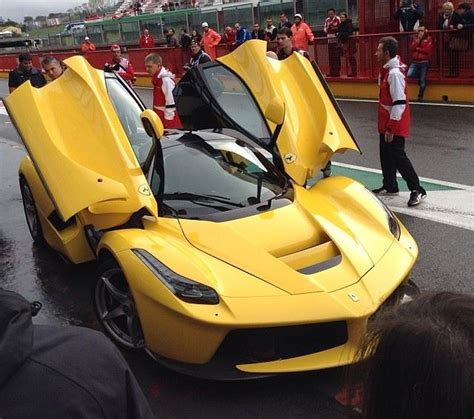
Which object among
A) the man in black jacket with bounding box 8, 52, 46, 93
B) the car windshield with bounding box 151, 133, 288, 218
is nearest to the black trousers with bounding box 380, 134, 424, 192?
the car windshield with bounding box 151, 133, 288, 218

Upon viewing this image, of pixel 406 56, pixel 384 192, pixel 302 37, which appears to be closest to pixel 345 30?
pixel 302 37

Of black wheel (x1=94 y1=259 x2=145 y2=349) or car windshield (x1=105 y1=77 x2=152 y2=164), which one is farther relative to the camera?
car windshield (x1=105 y1=77 x2=152 y2=164)

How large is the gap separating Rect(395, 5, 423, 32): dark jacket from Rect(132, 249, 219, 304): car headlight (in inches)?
466

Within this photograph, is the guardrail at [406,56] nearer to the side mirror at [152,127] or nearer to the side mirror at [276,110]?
the side mirror at [276,110]

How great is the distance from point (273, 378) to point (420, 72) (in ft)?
35.4

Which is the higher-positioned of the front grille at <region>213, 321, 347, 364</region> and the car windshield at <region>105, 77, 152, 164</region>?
the car windshield at <region>105, 77, 152, 164</region>

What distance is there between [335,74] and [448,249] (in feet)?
35.1

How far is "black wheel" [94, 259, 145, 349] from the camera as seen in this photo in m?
3.59

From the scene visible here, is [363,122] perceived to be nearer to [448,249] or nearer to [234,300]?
[448,249]

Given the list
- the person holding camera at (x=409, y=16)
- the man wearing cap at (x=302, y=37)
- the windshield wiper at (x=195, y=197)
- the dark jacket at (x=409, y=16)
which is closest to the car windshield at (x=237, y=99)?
the windshield wiper at (x=195, y=197)

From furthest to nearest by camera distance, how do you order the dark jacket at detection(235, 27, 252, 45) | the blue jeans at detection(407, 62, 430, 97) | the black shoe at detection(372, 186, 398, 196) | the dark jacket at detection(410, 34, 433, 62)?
the dark jacket at detection(235, 27, 252, 45)
the blue jeans at detection(407, 62, 430, 97)
the dark jacket at detection(410, 34, 433, 62)
the black shoe at detection(372, 186, 398, 196)

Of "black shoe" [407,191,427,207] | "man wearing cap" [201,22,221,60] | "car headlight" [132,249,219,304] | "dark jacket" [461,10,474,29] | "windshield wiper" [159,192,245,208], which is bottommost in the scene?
"black shoe" [407,191,427,207]

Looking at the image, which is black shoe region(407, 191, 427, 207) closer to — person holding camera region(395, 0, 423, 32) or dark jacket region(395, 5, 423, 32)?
person holding camera region(395, 0, 423, 32)

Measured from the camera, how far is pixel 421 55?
12445 millimetres
